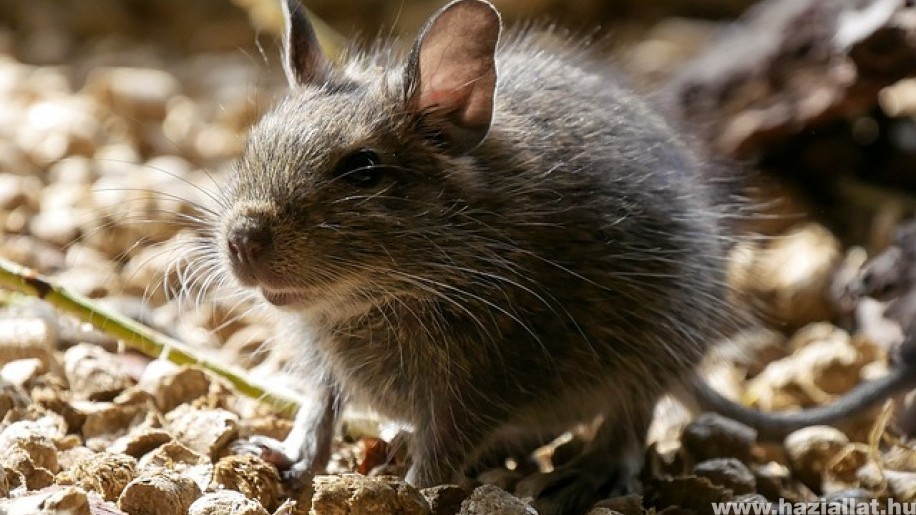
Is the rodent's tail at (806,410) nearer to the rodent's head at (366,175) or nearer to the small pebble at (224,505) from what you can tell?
the rodent's head at (366,175)

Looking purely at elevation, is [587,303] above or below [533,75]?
below

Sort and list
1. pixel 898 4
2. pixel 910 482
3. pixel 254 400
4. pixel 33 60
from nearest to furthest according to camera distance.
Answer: pixel 910 482
pixel 254 400
pixel 898 4
pixel 33 60

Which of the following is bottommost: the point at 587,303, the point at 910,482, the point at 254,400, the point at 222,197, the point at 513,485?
the point at 910,482

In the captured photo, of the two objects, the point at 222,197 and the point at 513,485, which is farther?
the point at 513,485

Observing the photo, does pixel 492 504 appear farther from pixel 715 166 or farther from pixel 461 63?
pixel 715 166

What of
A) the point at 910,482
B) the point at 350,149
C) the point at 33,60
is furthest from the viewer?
the point at 33,60

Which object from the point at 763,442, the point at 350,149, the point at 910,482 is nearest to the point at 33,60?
the point at 350,149

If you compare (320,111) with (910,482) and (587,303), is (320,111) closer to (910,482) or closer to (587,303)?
(587,303)
